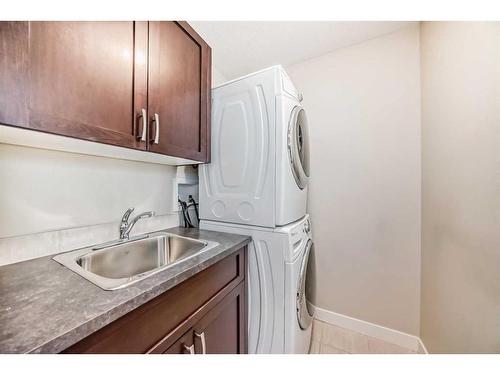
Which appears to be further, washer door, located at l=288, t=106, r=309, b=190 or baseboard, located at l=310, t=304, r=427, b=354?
baseboard, located at l=310, t=304, r=427, b=354

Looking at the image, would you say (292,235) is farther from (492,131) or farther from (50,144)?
(50,144)

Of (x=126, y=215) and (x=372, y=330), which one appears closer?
(x=126, y=215)

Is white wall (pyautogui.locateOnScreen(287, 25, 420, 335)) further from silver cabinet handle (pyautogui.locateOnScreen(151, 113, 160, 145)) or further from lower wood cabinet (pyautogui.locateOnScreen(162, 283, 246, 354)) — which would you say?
silver cabinet handle (pyautogui.locateOnScreen(151, 113, 160, 145))

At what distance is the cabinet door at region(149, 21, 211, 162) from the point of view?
0.96 m

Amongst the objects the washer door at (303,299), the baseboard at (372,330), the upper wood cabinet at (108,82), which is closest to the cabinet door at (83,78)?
the upper wood cabinet at (108,82)

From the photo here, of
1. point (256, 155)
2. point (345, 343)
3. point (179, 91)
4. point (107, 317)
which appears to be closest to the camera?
point (107, 317)

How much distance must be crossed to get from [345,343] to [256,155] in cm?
170

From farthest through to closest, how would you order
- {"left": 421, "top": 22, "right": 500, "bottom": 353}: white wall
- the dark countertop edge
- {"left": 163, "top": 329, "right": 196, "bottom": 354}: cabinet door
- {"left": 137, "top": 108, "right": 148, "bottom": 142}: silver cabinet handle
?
{"left": 137, "top": 108, "right": 148, "bottom": 142}: silver cabinet handle → {"left": 421, "top": 22, "right": 500, "bottom": 353}: white wall → {"left": 163, "top": 329, "right": 196, "bottom": 354}: cabinet door → the dark countertop edge

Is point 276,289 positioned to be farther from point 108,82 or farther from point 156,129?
point 108,82

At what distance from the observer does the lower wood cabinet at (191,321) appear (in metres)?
0.54

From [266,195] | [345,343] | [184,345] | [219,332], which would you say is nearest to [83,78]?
[266,195]

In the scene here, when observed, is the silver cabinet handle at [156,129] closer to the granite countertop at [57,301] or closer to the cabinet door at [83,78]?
the cabinet door at [83,78]

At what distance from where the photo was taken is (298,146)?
1.33 m

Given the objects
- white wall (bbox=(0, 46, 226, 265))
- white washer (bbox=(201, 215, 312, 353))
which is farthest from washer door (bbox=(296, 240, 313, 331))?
white wall (bbox=(0, 46, 226, 265))
